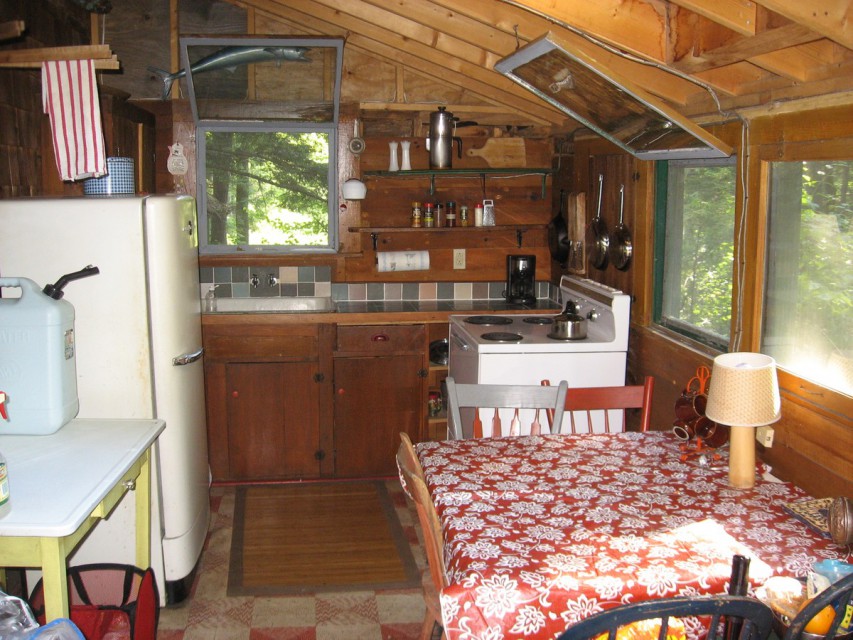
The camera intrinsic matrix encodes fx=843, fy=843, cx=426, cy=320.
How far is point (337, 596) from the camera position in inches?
129

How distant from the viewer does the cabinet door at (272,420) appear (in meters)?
4.44

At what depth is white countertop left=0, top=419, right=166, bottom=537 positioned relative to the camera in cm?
184

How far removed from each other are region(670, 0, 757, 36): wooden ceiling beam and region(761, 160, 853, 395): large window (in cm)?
46

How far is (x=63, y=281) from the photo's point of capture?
2.64m

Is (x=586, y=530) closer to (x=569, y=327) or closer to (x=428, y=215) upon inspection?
(x=569, y=327)

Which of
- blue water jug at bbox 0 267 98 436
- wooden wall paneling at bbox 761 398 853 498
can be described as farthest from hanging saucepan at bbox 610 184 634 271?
blue water jug at bbox 0 267 98 436

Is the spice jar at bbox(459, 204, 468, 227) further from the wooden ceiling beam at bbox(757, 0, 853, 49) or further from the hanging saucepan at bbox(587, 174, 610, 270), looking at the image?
the wooden ceiling beam at bbox(757, 0, 853, 49)

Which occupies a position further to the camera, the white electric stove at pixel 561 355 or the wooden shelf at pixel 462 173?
the wooden shelf at pixel 462 173

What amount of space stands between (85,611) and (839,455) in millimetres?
2068

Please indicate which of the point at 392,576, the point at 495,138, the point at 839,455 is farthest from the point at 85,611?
the point at 495,138

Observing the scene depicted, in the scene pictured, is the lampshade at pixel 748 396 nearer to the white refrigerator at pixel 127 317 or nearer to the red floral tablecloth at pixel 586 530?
the red floral tablecloth at pixel 586 530

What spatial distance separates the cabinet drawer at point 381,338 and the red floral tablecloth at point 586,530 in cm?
191

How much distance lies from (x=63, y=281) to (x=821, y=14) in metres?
2.23

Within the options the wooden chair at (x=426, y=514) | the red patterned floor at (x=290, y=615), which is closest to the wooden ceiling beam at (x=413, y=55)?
the red patterned floor at (x=290, y=615)
